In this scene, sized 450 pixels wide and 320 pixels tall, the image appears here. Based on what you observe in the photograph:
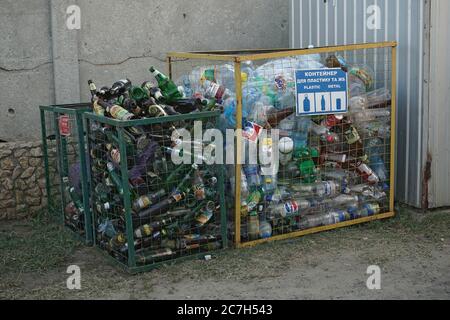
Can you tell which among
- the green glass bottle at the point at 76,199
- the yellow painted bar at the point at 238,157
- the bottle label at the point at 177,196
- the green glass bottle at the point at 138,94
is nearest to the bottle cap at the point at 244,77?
the yellow painted bar at the point at 238,157

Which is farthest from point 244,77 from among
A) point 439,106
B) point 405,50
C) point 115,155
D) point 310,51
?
point 439,106

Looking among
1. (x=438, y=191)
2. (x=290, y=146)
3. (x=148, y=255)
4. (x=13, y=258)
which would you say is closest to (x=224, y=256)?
(x=148, y=255)

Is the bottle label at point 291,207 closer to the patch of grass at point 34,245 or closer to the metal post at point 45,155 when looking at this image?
the patch of grass at point 34,245

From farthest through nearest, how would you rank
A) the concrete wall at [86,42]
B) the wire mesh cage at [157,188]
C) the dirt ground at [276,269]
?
Result: the concrete wall at [86,42] < the wire mesh cage at [157,188] < the dirt ground at [276,269]

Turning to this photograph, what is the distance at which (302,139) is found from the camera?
5484mm

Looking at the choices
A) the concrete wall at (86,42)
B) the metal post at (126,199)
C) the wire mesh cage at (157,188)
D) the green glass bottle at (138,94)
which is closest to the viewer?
the metal post at (126,199)

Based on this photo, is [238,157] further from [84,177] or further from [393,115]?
[393,115]

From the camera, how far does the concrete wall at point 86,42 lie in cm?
632

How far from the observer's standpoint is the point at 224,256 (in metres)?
5.17

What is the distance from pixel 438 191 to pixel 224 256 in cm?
209

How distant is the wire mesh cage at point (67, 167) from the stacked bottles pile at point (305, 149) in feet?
3.42

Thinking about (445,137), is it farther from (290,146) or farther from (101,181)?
(101,181)

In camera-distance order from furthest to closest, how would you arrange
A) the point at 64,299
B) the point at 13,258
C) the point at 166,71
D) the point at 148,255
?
1. the point at 166,71
2. the point at 13,258
3. the point at 148,255
4. the point at 64,299

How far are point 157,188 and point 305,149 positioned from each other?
4.41 feet
